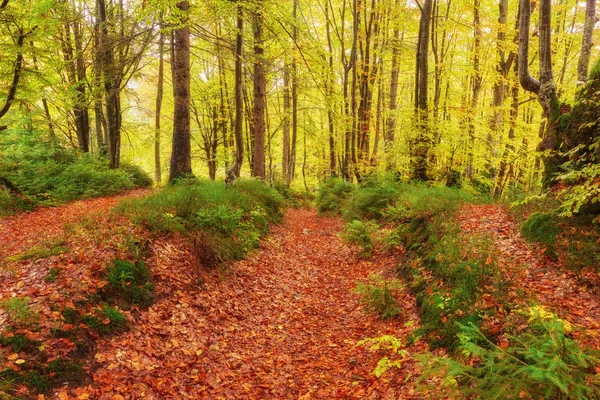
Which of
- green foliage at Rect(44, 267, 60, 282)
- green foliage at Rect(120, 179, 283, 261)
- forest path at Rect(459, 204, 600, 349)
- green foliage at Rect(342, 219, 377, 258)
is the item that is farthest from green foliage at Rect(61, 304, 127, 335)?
green foliage at Rect(342, 219, 377, 258)

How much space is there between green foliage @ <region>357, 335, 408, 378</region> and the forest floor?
3.9 inches

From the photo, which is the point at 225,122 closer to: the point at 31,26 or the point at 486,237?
the point at 31,26

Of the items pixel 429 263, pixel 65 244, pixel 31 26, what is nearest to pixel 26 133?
pixel 31 26

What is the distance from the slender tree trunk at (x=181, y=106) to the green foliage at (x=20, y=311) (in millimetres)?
7117

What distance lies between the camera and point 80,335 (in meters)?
4.08

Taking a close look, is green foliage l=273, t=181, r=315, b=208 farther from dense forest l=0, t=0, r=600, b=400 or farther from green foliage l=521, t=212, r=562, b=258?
green foliage l=521, t=212, r=562, b=258

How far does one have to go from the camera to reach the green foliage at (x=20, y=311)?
3871 mm

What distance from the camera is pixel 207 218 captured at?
7578mm

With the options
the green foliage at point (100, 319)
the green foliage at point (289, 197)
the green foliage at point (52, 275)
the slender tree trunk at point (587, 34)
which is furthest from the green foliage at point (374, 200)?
the green foliage at point (52, 275)

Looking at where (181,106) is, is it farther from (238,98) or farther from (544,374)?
(544,374)

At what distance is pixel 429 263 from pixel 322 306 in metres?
2.35

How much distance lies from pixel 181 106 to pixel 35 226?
550 centimetres

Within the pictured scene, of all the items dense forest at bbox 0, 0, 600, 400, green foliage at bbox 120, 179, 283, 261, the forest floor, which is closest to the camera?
dense forest at bbox 0, 0, 600, 400

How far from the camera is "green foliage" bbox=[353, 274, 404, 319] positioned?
5.81 metres
